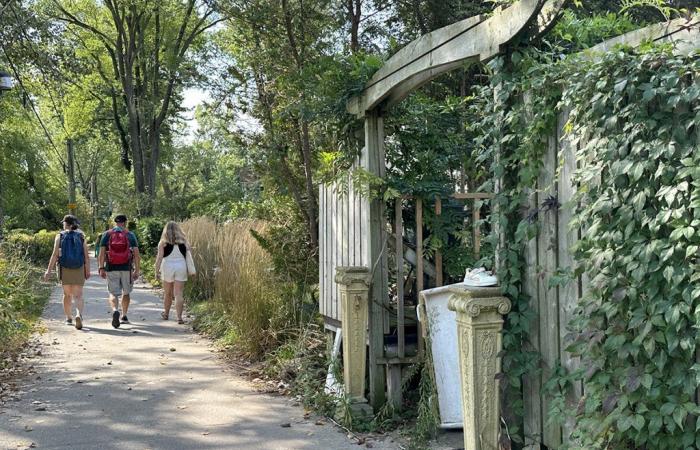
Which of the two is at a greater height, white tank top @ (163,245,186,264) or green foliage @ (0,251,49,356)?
white tank top @ (163,245,186,264)

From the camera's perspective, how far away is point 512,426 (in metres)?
3.98

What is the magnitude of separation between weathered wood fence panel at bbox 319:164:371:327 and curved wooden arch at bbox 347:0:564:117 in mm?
761

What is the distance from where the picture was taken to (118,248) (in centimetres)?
1079

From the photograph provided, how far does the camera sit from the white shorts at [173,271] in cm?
1087

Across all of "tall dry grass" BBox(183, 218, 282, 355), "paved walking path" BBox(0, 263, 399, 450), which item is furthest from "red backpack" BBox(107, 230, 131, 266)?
"paved walking path" BBox(0, 263, 399, 450)

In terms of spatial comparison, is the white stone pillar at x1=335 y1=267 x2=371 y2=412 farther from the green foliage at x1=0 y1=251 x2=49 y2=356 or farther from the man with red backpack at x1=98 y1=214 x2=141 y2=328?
the man with red backpack at x1=98 y1=214 x2=141 y2=328

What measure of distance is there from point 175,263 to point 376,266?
591cm

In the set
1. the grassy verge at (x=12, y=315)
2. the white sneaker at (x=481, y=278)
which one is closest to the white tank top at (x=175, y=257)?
the grassy verge at (x=12, y=315)

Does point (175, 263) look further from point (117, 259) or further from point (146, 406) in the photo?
point (146, 406)

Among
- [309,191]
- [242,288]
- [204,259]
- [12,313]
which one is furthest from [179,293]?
[309,191]

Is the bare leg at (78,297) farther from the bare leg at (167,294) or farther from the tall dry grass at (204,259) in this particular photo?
the tall dry grass at (204,259)

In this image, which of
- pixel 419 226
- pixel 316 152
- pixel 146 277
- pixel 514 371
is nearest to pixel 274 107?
pixel 316 152

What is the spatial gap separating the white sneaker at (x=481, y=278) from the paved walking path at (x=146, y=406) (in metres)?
1.73

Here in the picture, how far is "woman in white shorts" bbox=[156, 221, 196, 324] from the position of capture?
10898 mm
